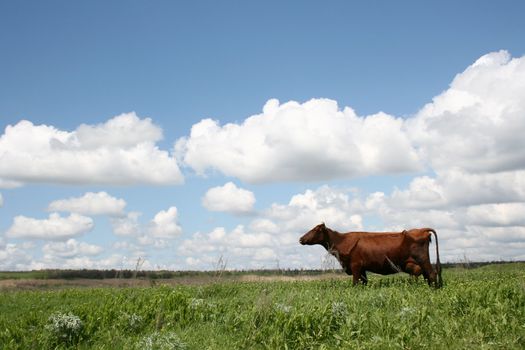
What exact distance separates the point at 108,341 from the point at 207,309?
240 cm

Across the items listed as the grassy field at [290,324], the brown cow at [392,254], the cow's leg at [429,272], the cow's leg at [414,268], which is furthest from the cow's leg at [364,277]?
the grassy field at [290,324]

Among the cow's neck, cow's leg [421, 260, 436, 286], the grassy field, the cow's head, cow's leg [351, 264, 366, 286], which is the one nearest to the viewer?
the grassy field

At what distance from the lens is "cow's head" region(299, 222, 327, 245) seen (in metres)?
19.8

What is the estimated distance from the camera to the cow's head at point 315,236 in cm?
1978

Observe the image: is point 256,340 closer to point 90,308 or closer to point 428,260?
point 90,308

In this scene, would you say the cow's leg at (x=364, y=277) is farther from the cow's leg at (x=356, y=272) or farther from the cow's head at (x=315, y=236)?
the cow's head at (x=315, y=236)

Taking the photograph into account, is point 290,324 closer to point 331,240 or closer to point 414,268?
point 414,268

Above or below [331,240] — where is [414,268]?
below

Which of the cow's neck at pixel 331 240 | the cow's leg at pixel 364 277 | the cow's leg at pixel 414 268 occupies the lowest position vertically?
the cow's leg at pixel 364 277

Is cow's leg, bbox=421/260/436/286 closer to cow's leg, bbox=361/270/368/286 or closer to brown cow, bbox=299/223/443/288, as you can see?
brown cow, bbox=299/223/443/288

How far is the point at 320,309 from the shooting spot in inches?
437

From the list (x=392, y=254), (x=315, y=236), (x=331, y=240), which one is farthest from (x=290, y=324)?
(x=315, y=236)

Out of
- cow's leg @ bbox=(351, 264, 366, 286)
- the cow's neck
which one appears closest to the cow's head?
the cow's neck

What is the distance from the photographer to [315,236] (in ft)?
65.3
